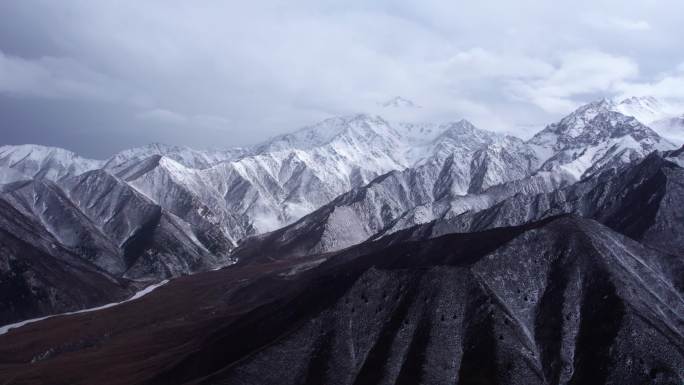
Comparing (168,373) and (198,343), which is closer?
(168,373)

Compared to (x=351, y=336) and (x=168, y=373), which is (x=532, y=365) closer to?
(x=351, y=336)

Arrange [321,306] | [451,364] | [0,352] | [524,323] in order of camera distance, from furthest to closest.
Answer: [0,352] → [321,306] → [524,323] → [451,364]

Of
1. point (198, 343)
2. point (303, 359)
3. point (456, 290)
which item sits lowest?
point (198, 343)

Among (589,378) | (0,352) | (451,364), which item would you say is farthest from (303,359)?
(0,352)

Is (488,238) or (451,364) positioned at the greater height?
(488,238)

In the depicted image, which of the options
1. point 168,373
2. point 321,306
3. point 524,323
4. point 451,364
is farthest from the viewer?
point 168,373

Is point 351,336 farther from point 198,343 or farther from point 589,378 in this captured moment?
point 198,343
